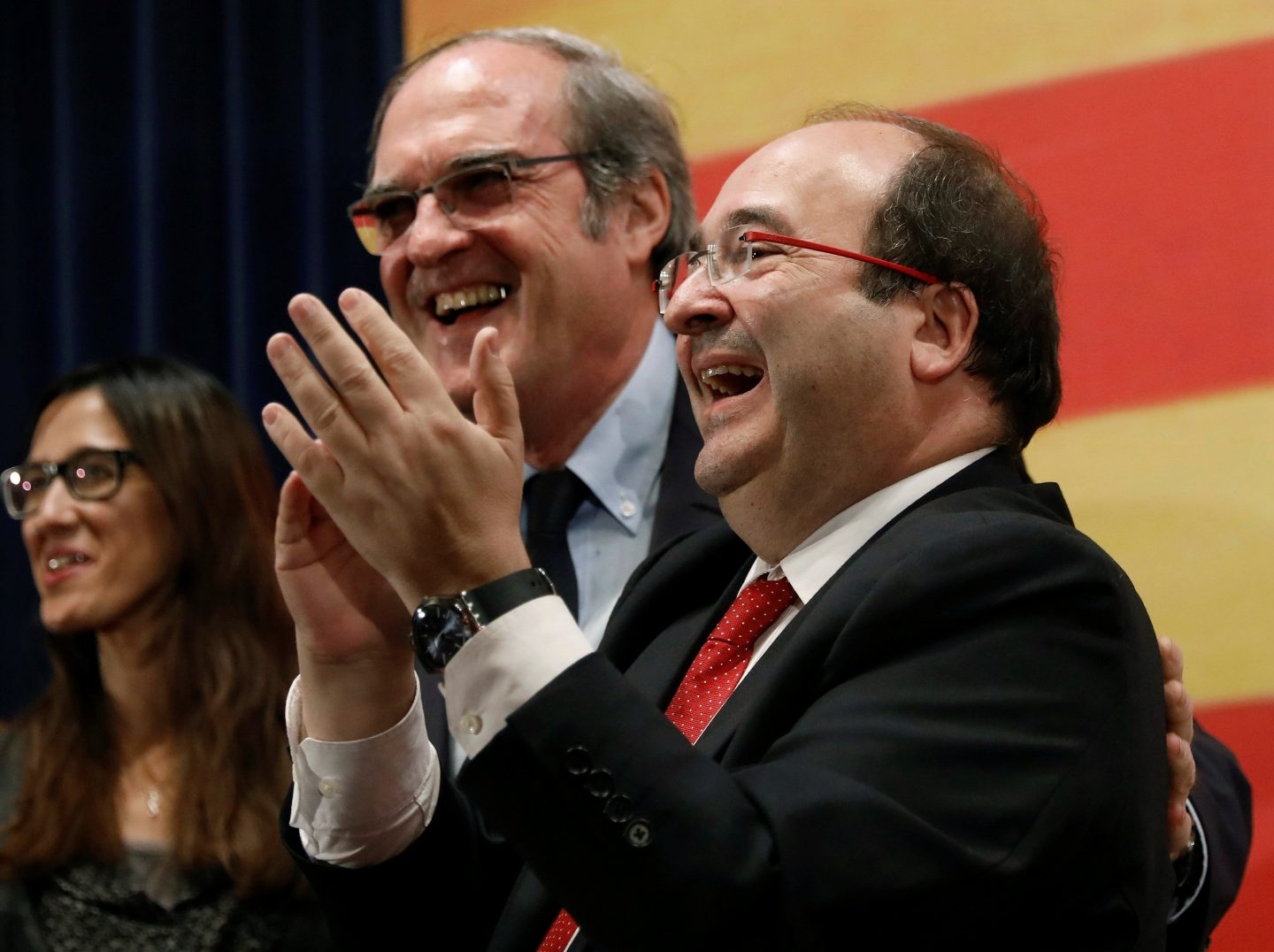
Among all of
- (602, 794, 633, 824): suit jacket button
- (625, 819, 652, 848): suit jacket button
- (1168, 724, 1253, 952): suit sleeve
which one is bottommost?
(1168, 724, 1253, 952): suit sleeve

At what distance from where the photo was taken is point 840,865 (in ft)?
3.15

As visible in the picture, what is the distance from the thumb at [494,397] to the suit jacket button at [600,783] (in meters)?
0.26

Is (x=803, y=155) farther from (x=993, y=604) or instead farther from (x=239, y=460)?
(x=239, y=460)

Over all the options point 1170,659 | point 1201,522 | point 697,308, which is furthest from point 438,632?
point 1201,522

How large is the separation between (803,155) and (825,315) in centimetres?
17

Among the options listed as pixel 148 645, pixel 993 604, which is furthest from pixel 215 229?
pixel 993 604

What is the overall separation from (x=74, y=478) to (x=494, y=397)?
4.89ft

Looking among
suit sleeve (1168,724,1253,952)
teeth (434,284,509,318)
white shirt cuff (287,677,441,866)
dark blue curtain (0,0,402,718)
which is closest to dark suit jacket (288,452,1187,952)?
white shirt cuff (287,677,441,866)

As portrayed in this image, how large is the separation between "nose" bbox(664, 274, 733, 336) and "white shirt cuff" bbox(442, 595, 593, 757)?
1.34 ft

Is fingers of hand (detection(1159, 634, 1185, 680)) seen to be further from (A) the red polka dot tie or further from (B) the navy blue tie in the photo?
(B) the navy blue tie

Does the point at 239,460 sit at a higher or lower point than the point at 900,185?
lower

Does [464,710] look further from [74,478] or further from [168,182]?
[168,182]

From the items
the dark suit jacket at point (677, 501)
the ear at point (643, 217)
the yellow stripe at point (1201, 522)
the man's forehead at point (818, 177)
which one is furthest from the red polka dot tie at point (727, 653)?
the ear at point (643, 217)

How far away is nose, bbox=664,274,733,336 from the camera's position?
4.48 ft
